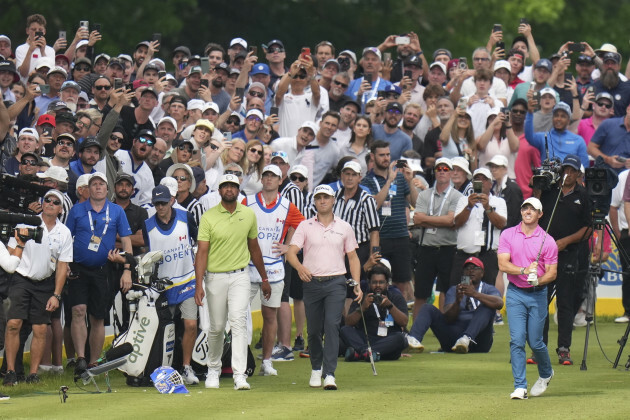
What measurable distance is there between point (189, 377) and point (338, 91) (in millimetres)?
8765

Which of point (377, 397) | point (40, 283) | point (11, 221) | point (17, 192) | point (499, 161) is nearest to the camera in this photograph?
point (11, 221)

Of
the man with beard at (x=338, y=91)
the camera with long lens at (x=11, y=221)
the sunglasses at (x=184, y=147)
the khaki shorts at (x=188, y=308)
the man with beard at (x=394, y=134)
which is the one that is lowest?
the khaki shorts at (x=188, y=308)

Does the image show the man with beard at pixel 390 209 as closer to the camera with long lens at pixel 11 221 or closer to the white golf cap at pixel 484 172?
the white golf cap at pixel 484 172

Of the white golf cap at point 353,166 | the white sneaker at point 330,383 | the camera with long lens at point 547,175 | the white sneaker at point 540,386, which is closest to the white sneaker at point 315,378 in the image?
the white sneaker at point 330,383

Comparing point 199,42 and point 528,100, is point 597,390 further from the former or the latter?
point 199,42

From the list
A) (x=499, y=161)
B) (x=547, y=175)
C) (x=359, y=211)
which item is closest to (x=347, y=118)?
(x=499, y=161)

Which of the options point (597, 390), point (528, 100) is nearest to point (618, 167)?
point (528, 100)

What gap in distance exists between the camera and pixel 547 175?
58.5 ft

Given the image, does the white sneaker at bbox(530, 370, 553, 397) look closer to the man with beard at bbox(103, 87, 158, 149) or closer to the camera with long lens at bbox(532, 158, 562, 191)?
the camera with long lens at bbox(532, 158, 562, 191)

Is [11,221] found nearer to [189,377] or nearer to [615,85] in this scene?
[189,377]

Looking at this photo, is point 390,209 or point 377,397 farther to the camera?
point 390,209

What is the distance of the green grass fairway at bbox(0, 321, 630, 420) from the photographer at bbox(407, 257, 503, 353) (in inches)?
26.3

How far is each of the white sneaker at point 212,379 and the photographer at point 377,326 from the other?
2.68m

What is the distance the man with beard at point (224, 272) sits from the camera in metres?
16.8
